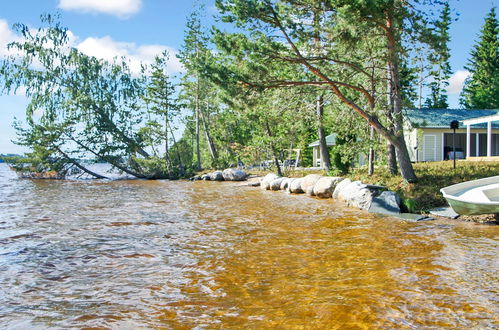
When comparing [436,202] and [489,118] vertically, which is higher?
[489,118]

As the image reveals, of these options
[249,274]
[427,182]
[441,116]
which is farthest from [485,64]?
[249,274]

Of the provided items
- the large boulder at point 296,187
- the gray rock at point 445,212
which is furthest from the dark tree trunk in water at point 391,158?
the gray rock at point 445,212

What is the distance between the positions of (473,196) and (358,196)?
299cm

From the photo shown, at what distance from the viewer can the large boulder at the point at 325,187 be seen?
1393 cm

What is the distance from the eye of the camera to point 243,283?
461cm

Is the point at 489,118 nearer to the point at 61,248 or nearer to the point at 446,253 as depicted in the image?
the point at 446,253

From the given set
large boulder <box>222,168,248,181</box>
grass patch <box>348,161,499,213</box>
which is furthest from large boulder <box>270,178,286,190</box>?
large boulder <box>222,168,248,181</box>

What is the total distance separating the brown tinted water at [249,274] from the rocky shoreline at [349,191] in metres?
1.20

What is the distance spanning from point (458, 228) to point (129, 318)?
6929mm

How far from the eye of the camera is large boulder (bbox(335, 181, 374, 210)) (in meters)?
10.8

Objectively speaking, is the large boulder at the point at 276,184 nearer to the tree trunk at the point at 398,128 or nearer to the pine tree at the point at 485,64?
the tree trunk at the point at 398,128

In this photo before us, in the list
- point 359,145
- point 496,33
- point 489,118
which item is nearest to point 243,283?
point 359,145

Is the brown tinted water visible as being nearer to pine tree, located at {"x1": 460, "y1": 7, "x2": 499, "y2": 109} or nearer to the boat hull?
the boat hull

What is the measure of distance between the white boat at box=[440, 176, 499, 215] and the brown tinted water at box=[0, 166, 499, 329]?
0.37m
